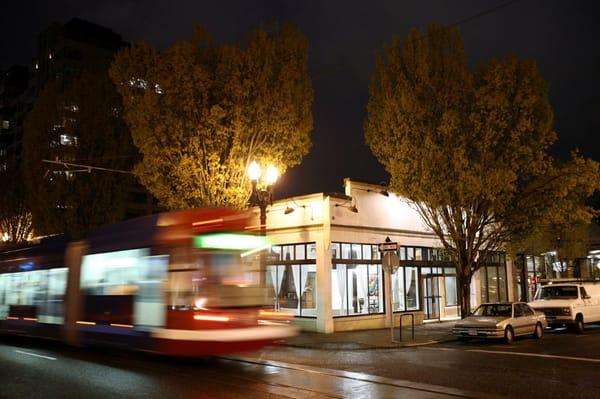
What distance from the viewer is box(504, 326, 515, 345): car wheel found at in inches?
744

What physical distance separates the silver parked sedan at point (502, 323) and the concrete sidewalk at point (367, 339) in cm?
123

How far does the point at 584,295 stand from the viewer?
2367 centimetres

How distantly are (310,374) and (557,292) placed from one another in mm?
16536

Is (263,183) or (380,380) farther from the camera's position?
(263,183)

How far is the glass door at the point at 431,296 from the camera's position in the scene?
27812mm

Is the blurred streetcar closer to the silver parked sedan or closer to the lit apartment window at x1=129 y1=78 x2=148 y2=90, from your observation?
the lit apartment window at x1=129 y1=78 x2=148 y2=90

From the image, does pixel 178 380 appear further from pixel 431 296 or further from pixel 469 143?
pixel 431 296

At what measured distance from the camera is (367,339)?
20062 millimetres

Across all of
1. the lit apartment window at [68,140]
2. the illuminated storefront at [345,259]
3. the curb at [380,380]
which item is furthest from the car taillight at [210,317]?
the lit apartment window at [68,140]

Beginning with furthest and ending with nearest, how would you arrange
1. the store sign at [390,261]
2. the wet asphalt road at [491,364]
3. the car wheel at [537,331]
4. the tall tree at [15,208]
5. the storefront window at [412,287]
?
the tall tree at [15,208], the storefront window at [412,287], the car wheel at [537,331], the store sign at [390,261], the wet asphalt road at [491,364]

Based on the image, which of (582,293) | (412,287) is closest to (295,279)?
(412,287)

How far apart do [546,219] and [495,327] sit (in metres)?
5.76

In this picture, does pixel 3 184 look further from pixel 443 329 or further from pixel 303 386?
pixel 303 386

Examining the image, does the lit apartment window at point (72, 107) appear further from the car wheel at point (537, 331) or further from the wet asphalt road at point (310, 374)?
the car wheel at point (537, 331)
